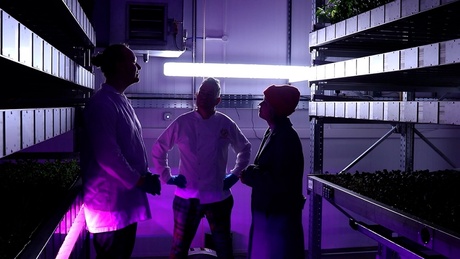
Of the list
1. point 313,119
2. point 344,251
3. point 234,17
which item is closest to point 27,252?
point 313,119

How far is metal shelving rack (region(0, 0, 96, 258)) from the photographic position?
1329 mm

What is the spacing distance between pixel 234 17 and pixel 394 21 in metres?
3.12

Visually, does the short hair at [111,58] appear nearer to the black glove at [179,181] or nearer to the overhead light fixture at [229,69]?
the black glove at [179,181]

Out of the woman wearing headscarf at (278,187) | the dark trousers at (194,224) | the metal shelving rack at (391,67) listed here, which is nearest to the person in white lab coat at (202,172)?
the dark trousers at (194,224)

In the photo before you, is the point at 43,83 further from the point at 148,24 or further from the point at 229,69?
the point at 229,69

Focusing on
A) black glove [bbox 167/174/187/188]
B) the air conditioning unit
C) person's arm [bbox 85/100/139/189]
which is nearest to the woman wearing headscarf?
black glove [bbox 167/174/187/188]

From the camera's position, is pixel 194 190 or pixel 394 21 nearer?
pixel 394 21

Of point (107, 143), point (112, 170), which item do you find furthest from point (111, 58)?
point (112, 170)

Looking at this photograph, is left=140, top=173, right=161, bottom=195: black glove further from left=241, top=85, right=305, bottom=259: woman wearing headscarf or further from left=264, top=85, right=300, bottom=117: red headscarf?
left=264, top=85, right=300, bottom=117: red headscarf

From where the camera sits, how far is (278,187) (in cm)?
267

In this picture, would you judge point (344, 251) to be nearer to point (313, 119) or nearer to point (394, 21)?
point (313, 119)

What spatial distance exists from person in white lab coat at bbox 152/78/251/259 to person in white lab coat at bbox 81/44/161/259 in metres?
0.86

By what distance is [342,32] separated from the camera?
2.84 m

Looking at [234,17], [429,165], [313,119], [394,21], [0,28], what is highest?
[234,17]
